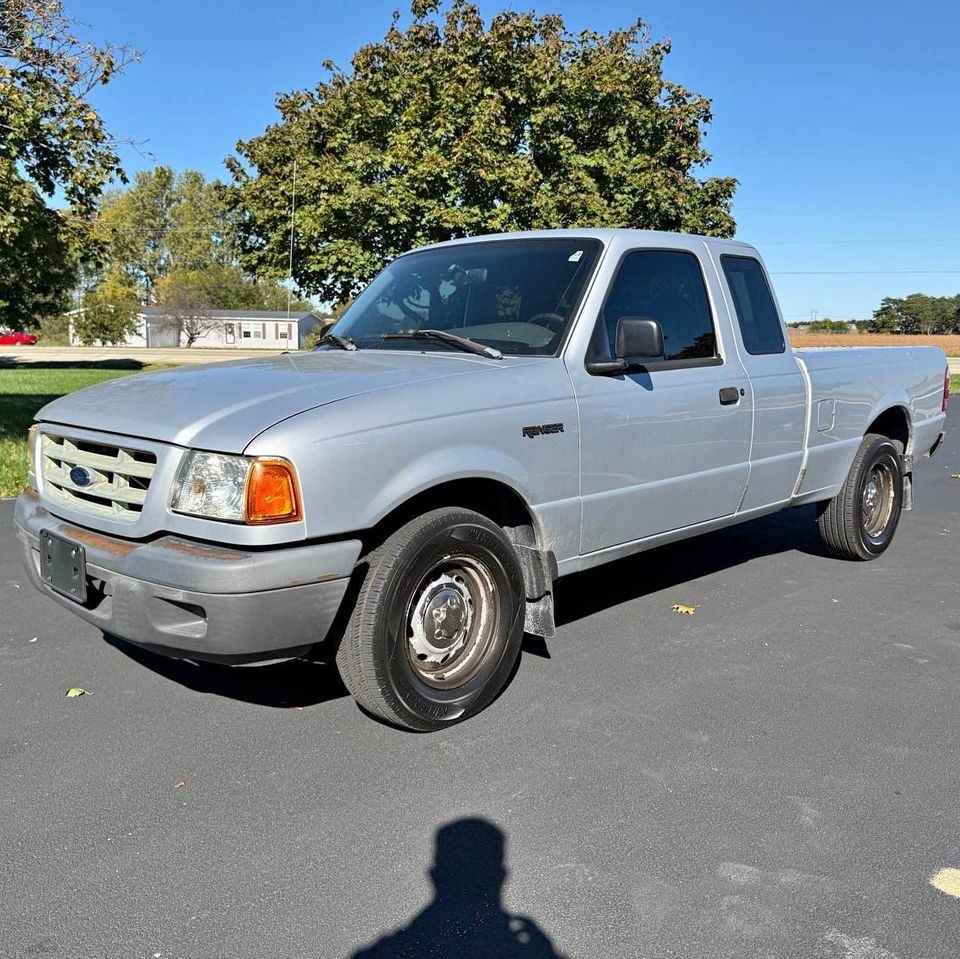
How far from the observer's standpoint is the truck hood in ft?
10.5

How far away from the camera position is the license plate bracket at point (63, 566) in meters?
3.42

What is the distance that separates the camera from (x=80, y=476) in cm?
362

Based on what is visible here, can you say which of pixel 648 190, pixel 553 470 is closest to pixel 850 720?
pixel 553 470

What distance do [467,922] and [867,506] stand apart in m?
5.11

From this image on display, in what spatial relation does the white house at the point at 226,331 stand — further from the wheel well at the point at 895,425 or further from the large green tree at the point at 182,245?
the wheel well at the point at 895,425

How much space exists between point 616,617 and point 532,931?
9.29ft

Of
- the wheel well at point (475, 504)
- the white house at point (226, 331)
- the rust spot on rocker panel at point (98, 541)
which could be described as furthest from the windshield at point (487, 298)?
the white house at point (226, 331)

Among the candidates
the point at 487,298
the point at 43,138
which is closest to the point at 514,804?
the point at 487,298

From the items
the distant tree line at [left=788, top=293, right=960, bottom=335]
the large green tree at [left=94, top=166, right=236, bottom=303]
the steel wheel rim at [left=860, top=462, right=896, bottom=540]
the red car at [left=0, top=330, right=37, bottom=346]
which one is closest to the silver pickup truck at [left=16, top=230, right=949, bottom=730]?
the steel wheel rim at [left=860, top=462, right=896, bottom=540]

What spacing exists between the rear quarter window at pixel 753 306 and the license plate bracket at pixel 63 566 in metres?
3.63

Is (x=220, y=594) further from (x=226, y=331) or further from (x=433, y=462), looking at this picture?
(x=226, y=331)

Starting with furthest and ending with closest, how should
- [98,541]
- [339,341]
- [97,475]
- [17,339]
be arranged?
[17,339], [339,341], [97,475], [98,541]

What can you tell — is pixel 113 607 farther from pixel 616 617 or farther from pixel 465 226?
pixel 465 226

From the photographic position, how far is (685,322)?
4.91 meters
